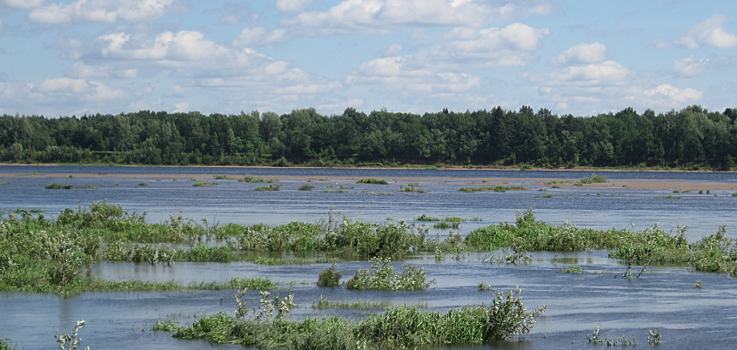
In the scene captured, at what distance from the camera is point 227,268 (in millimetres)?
26469

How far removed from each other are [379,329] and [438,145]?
567 feet

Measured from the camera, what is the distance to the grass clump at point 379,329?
15.8 m

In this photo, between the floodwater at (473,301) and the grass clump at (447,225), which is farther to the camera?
the grass clump at (447,225)

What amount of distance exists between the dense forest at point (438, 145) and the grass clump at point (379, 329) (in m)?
163

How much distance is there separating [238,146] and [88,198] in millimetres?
135945

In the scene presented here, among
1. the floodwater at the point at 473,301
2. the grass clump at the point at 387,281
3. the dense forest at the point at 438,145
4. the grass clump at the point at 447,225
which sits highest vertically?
the dense forest at the point at 438,145

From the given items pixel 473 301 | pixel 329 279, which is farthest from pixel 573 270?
pixel 329 279

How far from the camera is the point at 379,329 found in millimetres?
16172

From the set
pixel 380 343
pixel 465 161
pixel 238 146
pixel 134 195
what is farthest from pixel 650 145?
pixel 380 343

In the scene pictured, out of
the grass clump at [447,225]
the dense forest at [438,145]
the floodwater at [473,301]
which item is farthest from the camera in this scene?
the dense forest at [438,145]

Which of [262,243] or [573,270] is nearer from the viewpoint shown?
[573,270]

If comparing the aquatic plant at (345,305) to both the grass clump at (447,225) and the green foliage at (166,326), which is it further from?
the grass clump at (447,225)

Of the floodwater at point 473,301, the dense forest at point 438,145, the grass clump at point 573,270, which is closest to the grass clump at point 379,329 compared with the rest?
the floodwater at point 473,301

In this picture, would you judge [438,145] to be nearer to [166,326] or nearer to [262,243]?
[262,243]
